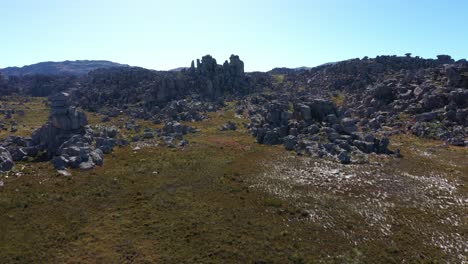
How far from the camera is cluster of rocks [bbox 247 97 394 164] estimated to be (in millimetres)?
86312

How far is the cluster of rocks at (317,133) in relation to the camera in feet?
283

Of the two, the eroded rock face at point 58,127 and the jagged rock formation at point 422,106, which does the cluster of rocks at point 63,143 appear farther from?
the jagged rock formation at point 422,106

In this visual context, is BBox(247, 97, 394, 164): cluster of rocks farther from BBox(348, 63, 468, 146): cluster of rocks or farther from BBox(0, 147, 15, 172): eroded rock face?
BBox(0, 147, 15, 172): eroded rock face

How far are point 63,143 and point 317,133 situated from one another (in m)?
67.4

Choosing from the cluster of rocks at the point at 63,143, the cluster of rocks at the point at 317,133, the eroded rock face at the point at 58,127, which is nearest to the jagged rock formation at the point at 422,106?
the cluster of rocks at the point at 317,133

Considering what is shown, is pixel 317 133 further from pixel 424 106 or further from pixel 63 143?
pixel 63 143

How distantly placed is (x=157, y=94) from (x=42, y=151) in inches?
4085

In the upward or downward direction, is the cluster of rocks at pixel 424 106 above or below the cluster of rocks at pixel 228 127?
above

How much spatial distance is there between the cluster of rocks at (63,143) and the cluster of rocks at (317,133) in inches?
1785

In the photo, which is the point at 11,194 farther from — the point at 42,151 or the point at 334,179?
the point at 334,179

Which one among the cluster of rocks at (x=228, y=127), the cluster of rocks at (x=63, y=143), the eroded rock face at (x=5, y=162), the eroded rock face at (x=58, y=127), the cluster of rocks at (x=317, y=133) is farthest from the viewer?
the cluster of rocks at (x=228, y=127)

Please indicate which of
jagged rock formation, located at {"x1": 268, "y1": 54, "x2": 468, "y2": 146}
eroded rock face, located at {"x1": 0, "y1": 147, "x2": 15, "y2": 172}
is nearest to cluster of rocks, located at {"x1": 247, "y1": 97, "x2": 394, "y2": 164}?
jagged rock formation, located at {"x1": 268, "y1": 54, "x2": 468, "y2": 146}

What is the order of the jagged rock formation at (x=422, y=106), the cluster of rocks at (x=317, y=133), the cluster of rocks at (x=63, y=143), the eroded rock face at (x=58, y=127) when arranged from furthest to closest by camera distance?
the jagged rock formation at (x=422, y=106), the eroded rock face at (x=58, y=127), the cluster of rocks at (x=317, y=133), the cluster of rocks at (x=63, y=143)

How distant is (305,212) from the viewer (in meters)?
53.3
